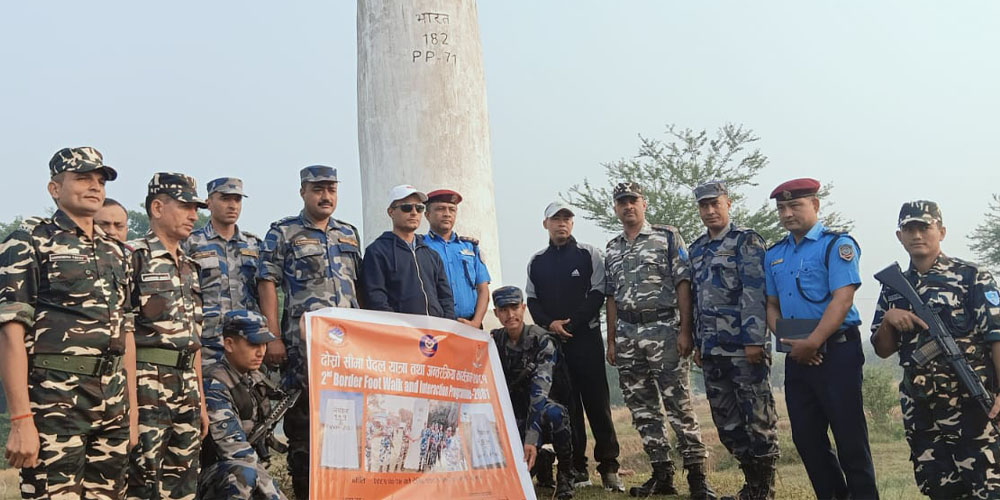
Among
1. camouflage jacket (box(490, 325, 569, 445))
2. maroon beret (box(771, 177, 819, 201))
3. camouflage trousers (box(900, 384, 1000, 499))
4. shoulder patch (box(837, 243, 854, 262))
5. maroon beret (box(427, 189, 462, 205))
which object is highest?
maroon beret (box(427, 189, 462, 205))

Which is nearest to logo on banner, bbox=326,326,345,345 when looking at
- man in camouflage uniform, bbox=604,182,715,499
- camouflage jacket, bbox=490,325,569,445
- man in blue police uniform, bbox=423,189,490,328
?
man in blue police uniform, bbox=423,189,490,328

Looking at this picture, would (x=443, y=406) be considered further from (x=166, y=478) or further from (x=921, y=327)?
(x=921, y=327)

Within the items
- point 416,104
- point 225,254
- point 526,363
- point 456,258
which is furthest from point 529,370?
point 416,104

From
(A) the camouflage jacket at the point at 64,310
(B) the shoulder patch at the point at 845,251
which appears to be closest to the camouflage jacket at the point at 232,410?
(A) the camouflage jacket at the point at 64,310

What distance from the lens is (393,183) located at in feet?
25.9

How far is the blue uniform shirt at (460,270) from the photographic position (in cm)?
682

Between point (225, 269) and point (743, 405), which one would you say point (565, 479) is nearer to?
point (743, 405)

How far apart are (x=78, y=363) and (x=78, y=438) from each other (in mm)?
344

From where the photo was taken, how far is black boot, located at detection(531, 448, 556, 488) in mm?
6996

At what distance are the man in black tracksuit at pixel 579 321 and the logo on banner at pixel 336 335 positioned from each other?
2.42 meters

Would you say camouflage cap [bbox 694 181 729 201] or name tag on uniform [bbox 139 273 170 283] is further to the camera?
Answer: camouflage cap [bbox 694 181 729 201]

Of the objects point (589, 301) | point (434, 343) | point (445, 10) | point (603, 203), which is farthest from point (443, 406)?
point (603, 203)

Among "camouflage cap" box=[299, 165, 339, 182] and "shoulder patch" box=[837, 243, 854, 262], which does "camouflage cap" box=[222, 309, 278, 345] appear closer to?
"camouflage cap" box=[299, 165, 339, 182]

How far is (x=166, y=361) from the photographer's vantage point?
4.69 m
